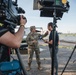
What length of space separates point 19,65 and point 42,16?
202 centimetres

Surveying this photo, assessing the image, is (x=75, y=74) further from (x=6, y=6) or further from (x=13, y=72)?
(x=6, y=6)

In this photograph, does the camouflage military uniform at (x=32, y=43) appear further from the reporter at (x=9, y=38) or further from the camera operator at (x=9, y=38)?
the reporter at (x=9, y=38)

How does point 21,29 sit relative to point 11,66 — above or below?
above

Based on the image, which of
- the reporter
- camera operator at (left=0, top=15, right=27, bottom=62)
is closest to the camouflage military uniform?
camera operator at (left=0, top=15, right=27, bottom=62)

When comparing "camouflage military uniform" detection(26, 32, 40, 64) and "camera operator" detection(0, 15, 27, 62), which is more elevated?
"camera operator" detection(0, 15, 27, 62)

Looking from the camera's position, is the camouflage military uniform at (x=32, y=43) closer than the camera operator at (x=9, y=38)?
No

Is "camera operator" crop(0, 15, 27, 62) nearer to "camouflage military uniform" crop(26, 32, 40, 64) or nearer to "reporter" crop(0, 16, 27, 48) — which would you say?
"reporter" crop(0, 16, 27, 48)

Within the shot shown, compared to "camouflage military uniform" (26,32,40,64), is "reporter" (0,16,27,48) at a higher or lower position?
higher

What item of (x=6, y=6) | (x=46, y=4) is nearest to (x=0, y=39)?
(x=6, y=6)

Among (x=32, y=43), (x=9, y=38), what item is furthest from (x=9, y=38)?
(x=32, y=43)

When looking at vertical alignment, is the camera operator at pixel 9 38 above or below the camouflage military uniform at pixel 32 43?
above

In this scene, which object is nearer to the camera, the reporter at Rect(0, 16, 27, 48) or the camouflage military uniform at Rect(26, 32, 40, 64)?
the reporter at Rect(0, 16, 27, 48)

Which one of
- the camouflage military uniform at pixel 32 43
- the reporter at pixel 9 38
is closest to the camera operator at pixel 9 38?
the reporter at pixel 9 38

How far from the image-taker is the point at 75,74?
882 centimetres
